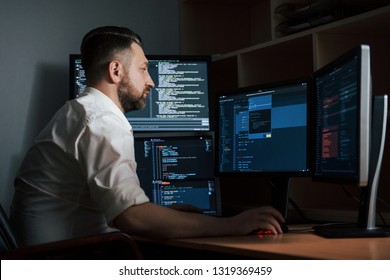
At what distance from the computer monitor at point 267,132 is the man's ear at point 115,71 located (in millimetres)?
500

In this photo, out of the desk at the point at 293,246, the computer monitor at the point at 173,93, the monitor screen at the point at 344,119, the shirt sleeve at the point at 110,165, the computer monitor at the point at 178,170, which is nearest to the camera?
the desk at the point at 293,246

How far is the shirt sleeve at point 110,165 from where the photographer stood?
74.8 inches

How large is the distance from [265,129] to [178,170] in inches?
20.5

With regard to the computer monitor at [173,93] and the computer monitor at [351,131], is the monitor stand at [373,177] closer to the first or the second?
the computer monitor at [351,131]

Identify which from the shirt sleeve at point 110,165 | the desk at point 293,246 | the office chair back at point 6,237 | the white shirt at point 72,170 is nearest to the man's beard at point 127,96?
the white shirt at point 72,170

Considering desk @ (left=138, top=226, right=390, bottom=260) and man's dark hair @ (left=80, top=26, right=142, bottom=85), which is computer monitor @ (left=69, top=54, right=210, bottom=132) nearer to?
man's dark hair @ (left=80, top=26, right=142, bottom=85)

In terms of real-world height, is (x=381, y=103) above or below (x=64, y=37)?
below

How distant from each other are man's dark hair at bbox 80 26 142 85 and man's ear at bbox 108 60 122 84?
0.02 metres

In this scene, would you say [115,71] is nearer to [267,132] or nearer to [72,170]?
[72,170]

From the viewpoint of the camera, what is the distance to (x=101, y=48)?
7.61 feet
